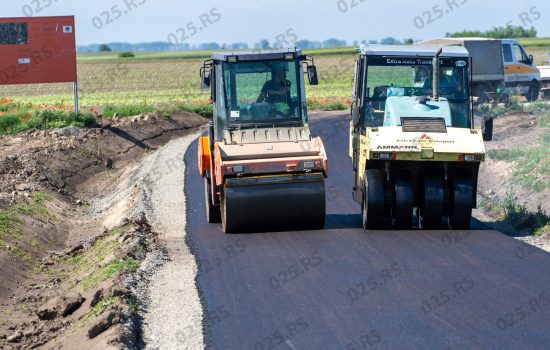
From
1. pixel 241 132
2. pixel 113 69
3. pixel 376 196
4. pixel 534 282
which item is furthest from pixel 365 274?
pixel 113 69

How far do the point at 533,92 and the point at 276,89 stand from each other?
27.3 m

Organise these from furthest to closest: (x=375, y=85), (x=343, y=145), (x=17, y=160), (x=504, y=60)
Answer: (x=504, y=60) < (x=343, y=145) < (x=17, y=160) < (x=375, y=85)

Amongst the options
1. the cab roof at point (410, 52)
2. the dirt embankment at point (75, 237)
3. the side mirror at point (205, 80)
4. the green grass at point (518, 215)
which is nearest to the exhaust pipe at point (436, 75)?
the cab roof at point (410, 52)

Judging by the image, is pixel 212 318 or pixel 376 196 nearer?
pixel 212 318

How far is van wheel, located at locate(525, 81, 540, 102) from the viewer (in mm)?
40812

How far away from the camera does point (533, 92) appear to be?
41.1m

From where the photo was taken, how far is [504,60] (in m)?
39.0

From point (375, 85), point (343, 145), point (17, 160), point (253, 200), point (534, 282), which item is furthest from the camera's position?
point (343, 145)

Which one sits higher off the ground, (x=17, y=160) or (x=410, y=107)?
(x=410, y=107)

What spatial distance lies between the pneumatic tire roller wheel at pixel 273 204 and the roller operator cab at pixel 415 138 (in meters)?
0.88

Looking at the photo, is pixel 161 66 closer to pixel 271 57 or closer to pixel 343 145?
pixel 343 145

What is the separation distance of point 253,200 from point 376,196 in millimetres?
2010

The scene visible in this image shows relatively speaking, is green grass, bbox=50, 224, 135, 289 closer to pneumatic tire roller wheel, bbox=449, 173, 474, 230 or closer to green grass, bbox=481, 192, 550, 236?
pneumatic tire roller wheel, bbox=449, 173, 474, 230

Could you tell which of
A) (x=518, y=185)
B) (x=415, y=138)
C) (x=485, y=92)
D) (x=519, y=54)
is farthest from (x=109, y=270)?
(x=519, y=54)
